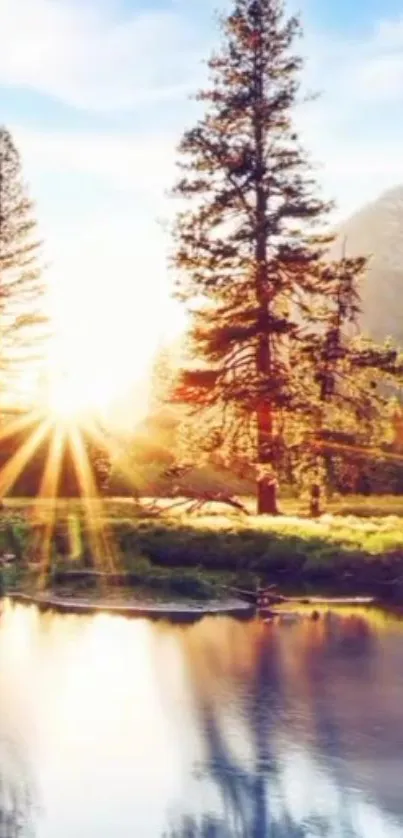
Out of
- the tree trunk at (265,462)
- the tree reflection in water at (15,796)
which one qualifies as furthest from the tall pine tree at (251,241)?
the tree reflection in water at (15,796)

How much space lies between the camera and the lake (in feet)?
43.7

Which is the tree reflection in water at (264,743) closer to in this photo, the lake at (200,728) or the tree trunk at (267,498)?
the lake at (200,728)

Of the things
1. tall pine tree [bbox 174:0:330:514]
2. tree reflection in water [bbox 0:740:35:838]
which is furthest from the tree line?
tree reflection in water [bbox 0:740:35:838]

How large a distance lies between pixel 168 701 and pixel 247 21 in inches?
1088

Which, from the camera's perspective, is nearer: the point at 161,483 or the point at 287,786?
the point at 287,786

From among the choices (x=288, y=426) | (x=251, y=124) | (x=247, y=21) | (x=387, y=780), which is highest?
(x=247, y=21)

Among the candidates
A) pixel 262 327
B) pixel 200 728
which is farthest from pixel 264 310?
pixel 200 728

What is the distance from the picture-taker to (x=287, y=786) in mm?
14180

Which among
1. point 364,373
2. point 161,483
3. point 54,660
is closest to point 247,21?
point 364,373

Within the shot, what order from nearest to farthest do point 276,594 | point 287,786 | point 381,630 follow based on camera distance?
point 287,786 < point 381,630 < point 276,594

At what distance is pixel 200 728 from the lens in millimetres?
16859

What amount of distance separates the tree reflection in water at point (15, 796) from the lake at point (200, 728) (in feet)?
0.08

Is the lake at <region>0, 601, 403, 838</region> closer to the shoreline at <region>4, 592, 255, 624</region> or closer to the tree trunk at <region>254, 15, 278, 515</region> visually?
the shoreline at <region>4, 592, 255, 624</region>

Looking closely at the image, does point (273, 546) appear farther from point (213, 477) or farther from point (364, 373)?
point (213, 477)
